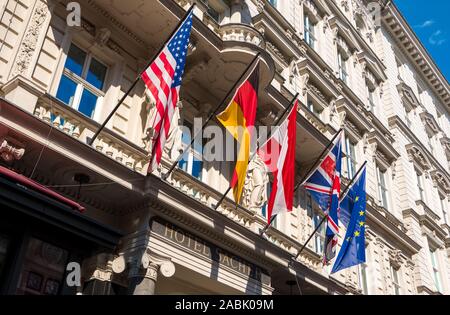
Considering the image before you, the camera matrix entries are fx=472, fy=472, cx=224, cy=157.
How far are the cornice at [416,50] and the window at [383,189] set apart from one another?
13.0 metres

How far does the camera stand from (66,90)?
10.2 m

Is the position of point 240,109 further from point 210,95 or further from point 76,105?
point 76,105

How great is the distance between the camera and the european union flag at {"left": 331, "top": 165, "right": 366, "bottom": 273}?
14.0 meters

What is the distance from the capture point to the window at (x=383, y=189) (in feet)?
72.5

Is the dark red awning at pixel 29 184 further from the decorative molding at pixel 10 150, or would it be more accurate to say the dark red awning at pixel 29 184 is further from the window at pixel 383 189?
the window at pixel 383 189

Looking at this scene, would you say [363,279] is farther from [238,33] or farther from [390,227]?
[238,33]

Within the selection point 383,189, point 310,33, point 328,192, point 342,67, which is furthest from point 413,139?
point 328,192

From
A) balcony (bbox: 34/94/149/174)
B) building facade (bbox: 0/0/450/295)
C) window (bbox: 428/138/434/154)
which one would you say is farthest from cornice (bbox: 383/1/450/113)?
balcony (bbox: 34/94/149/174)

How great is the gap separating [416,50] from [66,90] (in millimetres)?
29980

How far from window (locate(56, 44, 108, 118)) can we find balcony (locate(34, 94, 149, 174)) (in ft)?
3.06

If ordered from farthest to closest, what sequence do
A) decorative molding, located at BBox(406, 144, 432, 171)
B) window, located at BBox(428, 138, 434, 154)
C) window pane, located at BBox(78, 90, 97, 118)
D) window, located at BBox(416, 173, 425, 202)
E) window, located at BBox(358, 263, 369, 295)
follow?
window, located at BBox(428, 138, 434, 154), decorative molding, located at BBox(406, 144, 432, 171), window, located at BBox(416, 173, 425, 202), window, located at BBox(358, 263, 369, 295), window pane, located at BBox(78, 90, 97, 118)

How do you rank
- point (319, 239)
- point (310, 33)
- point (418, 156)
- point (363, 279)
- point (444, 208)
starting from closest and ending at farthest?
point (319, 239) → point (363, 279) → point (310, 33) → point (418, 156) → point (444, 208)

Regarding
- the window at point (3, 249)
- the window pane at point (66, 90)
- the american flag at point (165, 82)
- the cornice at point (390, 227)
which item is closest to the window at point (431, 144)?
the cornice at point (390, 227)

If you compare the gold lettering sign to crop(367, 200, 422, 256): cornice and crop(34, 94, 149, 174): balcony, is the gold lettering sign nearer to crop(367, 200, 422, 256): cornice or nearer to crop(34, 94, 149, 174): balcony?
crop(34, 94, 149, 174): balcony
